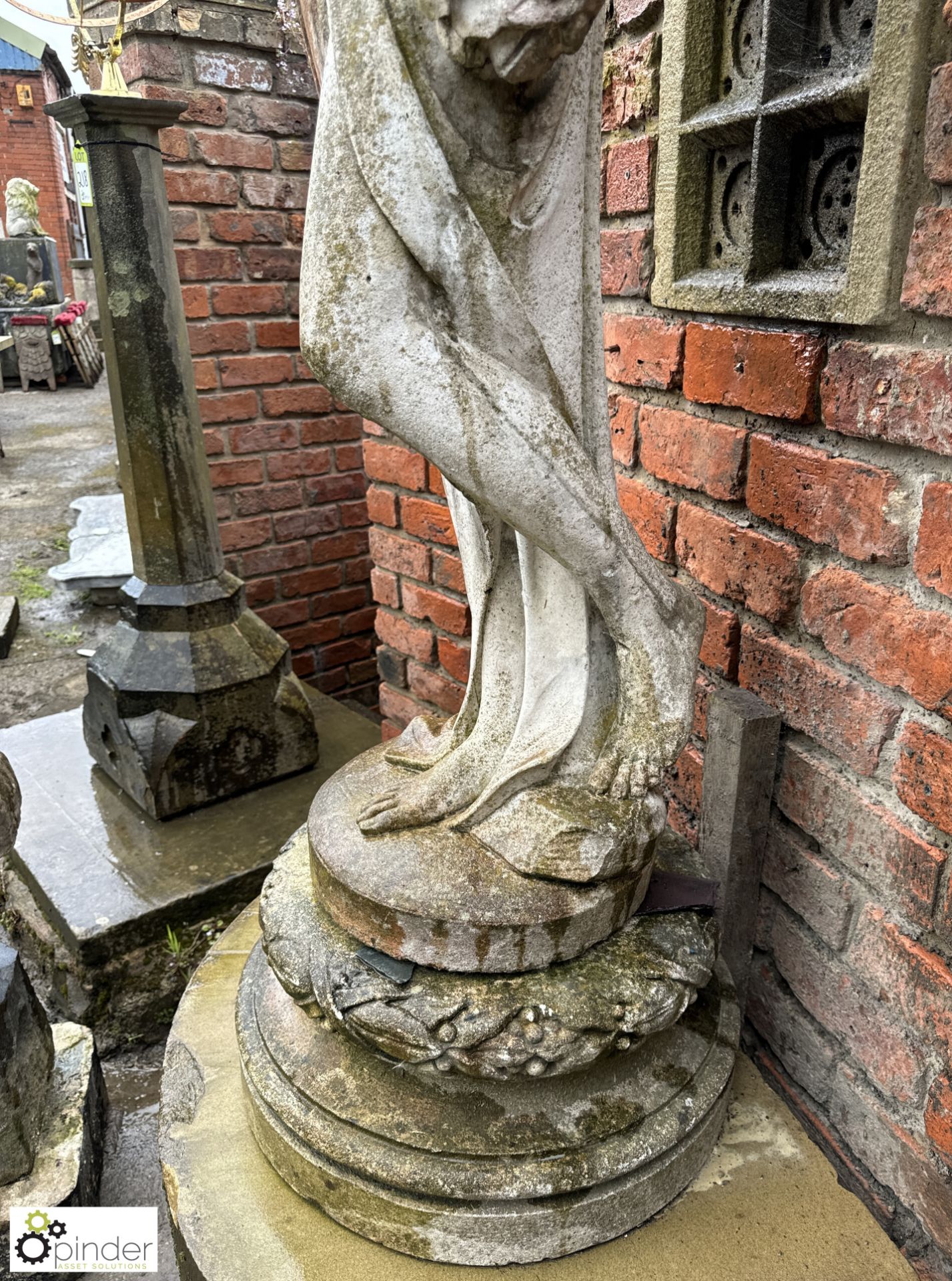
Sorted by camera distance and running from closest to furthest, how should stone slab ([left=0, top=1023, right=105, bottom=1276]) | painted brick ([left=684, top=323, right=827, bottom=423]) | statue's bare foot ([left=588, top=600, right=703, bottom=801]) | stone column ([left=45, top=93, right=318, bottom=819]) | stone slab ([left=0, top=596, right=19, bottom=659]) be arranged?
statue's bare foot ([left=588, top=600, right=703, bottom=801]), painted brick ([left=684, top=323, right=827, bottom=423]), stone slab ([left=0, top=1023, right=105, bottom=1276]), stone column ([left=45, top=93, right=318, bottom=819]), stone slab ([left=0, top=596, right=19, bottom=659])

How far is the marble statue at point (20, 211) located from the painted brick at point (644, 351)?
15789mm

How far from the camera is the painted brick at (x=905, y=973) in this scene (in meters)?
1.15

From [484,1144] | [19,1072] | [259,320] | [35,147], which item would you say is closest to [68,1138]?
[19,1072]

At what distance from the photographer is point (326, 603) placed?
3.48 metres

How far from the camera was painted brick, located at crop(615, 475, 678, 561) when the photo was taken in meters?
1.59

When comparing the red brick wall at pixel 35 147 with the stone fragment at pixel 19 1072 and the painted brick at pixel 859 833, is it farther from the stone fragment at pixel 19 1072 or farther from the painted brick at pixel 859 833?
the painted brick at pixel 859 833

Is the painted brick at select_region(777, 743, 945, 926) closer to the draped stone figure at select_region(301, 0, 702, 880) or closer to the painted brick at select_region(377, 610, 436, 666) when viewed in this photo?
the draped stone figure at select_region(301, 0, 702, 880)

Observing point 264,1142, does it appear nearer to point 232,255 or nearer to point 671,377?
point 671,377

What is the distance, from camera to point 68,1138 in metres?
1.55

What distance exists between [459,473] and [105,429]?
387 inches

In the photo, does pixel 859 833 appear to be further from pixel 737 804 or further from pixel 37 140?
pixel 37 140

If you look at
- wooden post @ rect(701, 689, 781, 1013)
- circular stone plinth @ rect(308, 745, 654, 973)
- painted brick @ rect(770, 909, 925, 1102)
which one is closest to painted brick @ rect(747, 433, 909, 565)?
wooden post @ rect(701, 689, 781, 1013)

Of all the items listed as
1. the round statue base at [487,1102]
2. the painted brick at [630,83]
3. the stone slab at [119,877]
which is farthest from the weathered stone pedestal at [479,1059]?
the painted brick at [630,83]

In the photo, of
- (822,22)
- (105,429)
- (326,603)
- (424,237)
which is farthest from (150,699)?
(105,429)
